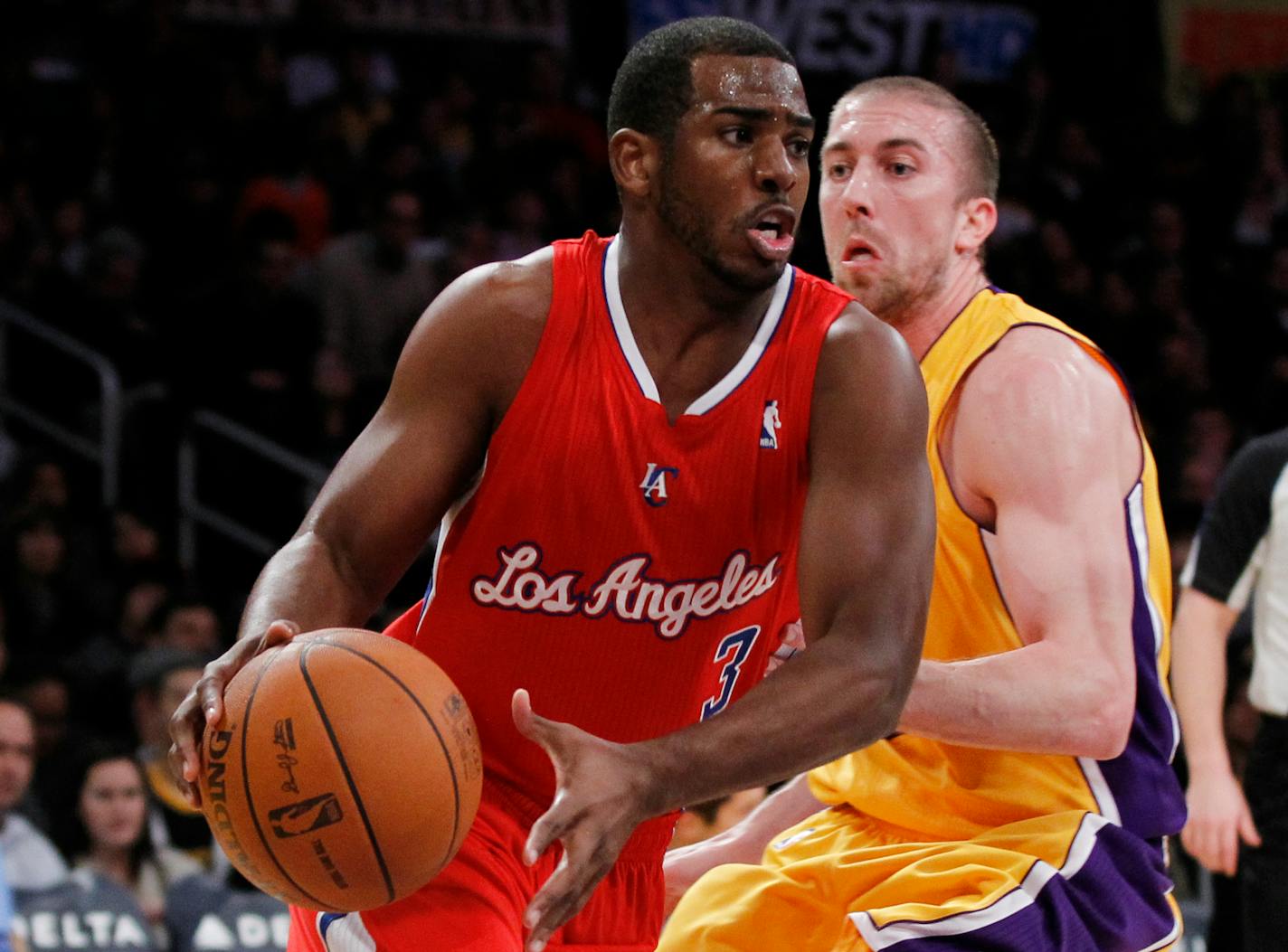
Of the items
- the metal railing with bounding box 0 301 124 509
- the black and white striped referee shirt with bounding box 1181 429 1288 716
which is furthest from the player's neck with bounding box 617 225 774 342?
the metal railing with bounding box 0 301 124 509

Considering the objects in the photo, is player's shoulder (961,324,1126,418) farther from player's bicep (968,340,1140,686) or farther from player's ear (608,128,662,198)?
player's ear (608,128,662,198)

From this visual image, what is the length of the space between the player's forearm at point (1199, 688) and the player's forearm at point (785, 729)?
2091mm

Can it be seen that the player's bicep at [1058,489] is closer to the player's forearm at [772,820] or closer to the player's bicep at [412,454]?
the player's forearm at [772,820]

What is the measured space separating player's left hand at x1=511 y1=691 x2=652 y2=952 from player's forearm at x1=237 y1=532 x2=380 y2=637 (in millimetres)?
A: 559

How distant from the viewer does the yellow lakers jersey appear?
307cm

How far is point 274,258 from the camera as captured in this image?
28.2 ft

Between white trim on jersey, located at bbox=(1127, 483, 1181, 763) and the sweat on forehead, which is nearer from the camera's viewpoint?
white trim on jersey, located at bbox=(1127, 483, 1181, 763)

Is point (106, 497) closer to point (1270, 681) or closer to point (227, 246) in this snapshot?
point (227, 246)

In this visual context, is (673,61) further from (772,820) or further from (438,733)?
(772,820)

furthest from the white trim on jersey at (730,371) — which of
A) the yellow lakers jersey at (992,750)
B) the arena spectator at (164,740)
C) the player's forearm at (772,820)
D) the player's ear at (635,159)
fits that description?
the arena spectator at (164,740)

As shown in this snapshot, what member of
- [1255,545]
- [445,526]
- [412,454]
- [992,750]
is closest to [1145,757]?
[992,750]

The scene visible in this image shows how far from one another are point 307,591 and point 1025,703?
110cm

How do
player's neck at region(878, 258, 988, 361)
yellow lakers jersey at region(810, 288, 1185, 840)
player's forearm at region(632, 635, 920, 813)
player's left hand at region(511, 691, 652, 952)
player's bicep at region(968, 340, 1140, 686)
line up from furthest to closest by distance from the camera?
1. player's neck at region(878, 258, 988, 361)
2. yellow lakers jersey at region(810, 288, 1185, 840)
3. player's bicep at region(968, 340, 1140, 686)
4. player's forearm at region(632, 635, 920, 813)
5. player's left hand at region(511, 691, 652, 952)

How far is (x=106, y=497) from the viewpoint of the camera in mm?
8375
